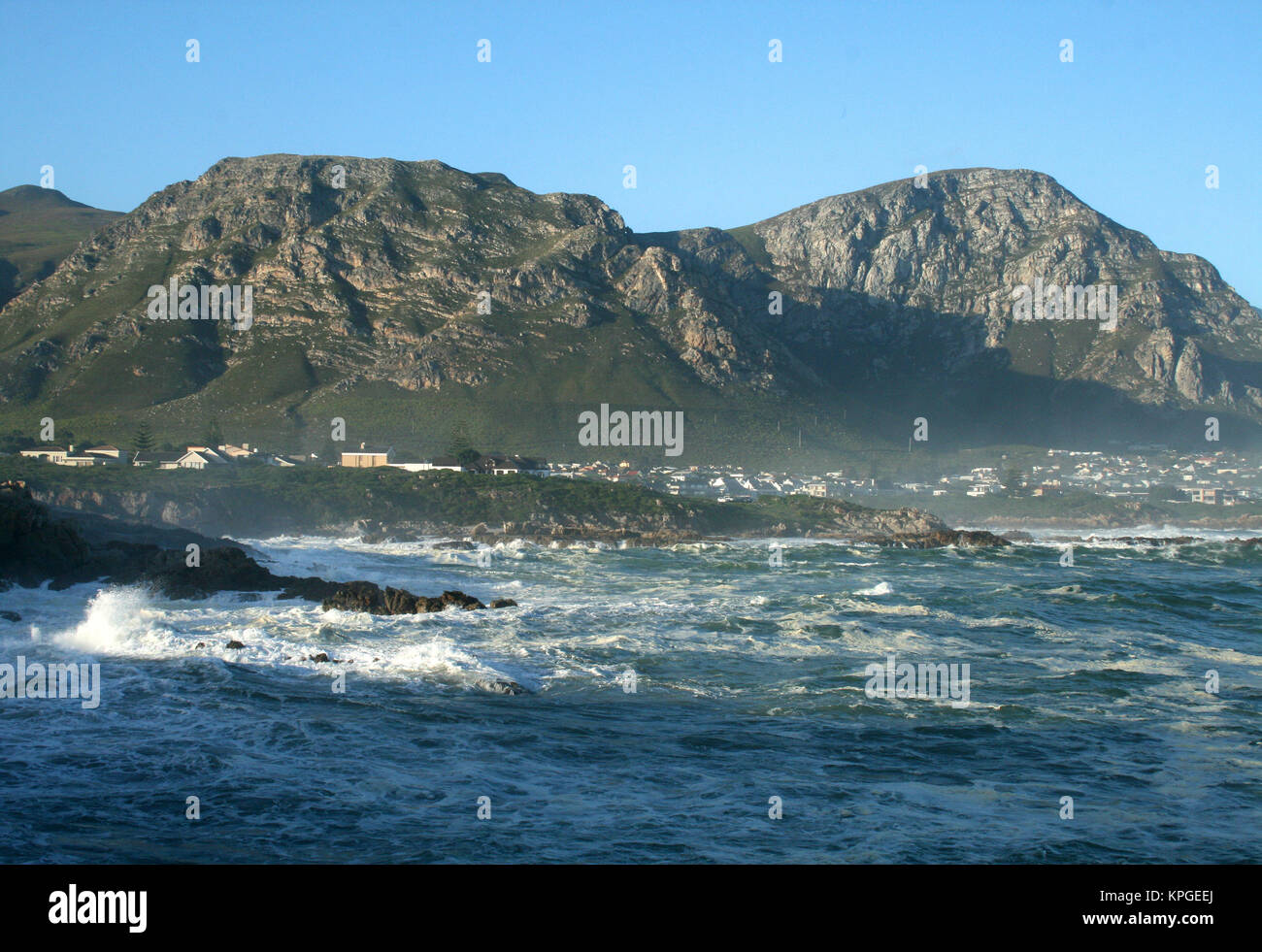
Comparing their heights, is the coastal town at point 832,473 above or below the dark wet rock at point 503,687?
above

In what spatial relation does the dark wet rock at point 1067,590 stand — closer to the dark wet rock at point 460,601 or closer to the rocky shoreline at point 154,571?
the rocky shoreline at point 154,571

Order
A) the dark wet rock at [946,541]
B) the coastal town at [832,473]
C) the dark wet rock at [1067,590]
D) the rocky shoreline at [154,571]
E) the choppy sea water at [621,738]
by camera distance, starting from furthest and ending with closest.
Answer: the coastal town at [832,473]
the dark wet rock at [946,541]
the dark wet rock at [1067,590]
the rocky shoreline at [154,571]
the choppy sea water at [621,738]

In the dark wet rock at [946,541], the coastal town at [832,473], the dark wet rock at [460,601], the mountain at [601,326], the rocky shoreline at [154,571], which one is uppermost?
the mountain at [601,326]

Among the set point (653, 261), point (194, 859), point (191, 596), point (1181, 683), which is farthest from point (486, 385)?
point (194, 859)

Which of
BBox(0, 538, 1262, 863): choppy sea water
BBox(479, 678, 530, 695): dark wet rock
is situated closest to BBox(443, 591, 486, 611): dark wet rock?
BBox(0, 538, 1262, 863): choppy sea water

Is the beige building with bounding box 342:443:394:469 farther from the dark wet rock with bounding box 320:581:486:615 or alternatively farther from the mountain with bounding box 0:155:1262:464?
the dark wet rock with bounding box 320:581:486:615

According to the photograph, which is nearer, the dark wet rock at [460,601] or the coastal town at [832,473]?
the dark wet rock at [460,601]

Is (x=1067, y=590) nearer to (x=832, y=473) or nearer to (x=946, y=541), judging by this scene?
(x=946, y=541)

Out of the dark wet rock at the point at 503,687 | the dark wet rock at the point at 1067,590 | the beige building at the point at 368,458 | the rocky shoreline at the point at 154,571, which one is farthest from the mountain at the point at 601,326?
the dark wet rock at the point at 503,687
